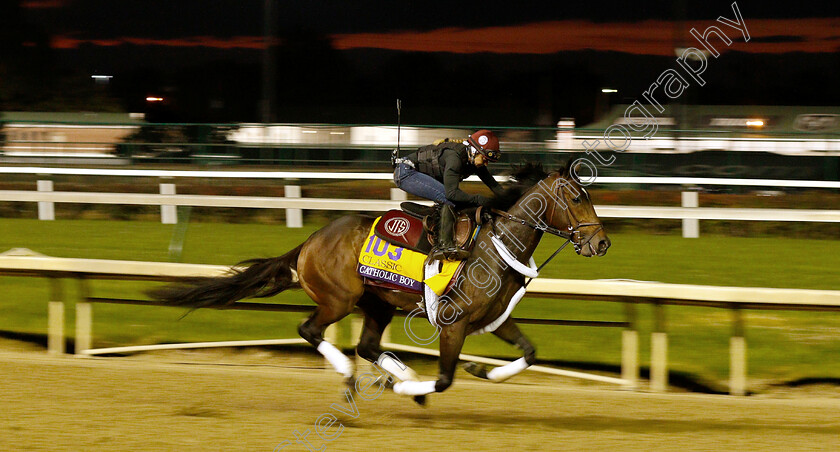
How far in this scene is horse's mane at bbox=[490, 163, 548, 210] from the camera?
198 inches

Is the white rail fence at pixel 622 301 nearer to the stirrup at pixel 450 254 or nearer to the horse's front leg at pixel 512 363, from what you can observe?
the horse's front leg at pixel 512 363

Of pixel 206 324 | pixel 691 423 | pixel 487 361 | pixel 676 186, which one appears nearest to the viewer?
pixel 691 423

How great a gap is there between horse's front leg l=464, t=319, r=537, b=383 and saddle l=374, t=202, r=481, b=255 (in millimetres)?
520

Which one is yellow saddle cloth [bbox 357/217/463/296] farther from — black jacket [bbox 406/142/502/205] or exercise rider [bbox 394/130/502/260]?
black jacket [bbox 406/142/502/205]

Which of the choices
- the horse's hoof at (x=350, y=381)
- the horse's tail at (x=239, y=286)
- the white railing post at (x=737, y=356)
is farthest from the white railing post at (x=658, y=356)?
the horse's tail at (x=239, y=286)

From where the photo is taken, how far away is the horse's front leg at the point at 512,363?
489 centimetres

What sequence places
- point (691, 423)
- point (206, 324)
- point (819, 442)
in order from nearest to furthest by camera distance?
1. point (819, 442)
2. point (691, 423)
3. point (206, 324)

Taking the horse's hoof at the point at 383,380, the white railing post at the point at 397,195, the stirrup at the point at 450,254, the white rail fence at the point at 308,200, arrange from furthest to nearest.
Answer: the white railing post at the point at 397,195 → the white rail fence at the point at 308,200 → the horse's hoof at the point at 383,380 → the stirrup at the point at 450,254

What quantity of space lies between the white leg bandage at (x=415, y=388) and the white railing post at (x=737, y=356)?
75.0 inches

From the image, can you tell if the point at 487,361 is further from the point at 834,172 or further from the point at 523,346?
the point at 834,172

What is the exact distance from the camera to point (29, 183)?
13.0m

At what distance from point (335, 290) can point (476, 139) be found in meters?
1.18

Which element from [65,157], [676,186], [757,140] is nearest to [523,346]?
[676,186]

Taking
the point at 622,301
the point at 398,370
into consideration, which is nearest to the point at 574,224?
the point at 622,301
